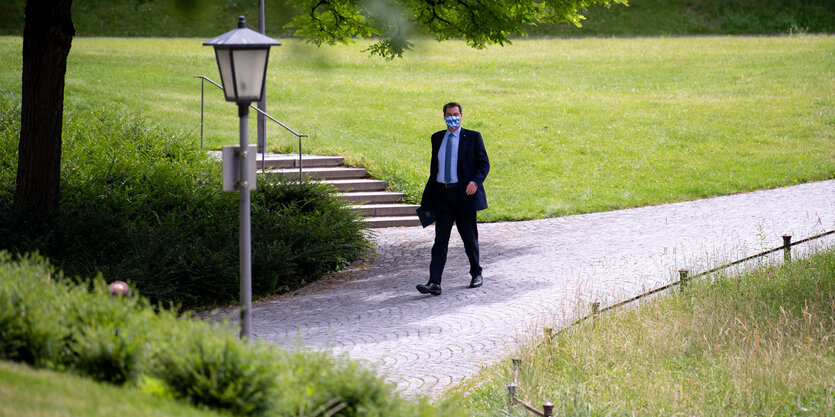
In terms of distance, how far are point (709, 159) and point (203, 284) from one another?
12.6m

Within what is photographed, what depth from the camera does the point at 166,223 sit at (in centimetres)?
1106

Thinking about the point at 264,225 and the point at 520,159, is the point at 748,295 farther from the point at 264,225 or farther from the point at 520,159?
the point at 520,159

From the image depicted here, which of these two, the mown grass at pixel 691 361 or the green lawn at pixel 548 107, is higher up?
the green lawn at pixel 548 107

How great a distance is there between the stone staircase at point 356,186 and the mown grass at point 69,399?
883cm

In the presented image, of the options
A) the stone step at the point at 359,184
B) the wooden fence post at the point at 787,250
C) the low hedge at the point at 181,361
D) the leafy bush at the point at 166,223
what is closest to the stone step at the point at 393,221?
the stone step at the point at 359,184

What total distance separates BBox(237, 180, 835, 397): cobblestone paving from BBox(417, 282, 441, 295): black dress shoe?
0.08 m

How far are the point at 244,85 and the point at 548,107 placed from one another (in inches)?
684

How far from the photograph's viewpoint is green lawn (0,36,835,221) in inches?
672

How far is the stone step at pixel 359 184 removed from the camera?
15.1 meters

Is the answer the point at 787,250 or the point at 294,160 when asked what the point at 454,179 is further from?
the point at 294,160

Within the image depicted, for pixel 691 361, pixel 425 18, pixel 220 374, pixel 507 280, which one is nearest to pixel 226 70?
pixel 220 374

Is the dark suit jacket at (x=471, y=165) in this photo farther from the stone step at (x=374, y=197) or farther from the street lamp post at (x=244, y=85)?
the stone step at (x=374, y=197)

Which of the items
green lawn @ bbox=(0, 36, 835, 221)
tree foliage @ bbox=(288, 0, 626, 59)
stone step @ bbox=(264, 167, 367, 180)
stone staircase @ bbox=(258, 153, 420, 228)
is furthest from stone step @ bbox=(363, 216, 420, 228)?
tree foliage @ bbox=(288, 0, 626, 59)

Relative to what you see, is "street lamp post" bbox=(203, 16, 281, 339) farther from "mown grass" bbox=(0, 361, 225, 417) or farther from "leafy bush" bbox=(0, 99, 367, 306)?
"leafy bush" bbox=(0, 99, 367, 306)
